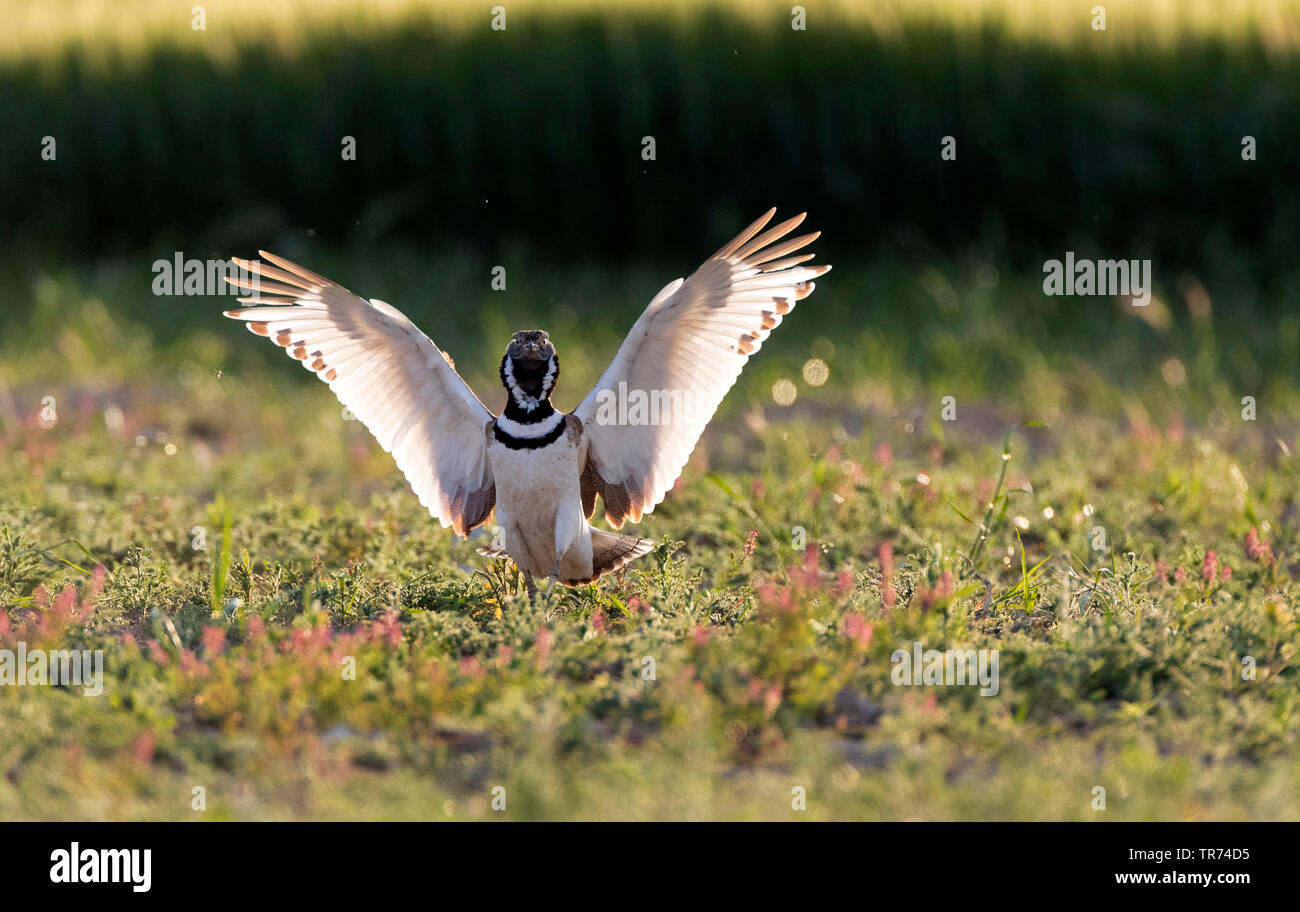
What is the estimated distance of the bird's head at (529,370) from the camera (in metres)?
3.99

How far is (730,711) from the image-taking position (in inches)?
129

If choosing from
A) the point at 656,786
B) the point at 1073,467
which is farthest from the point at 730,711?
the point at 1073,467

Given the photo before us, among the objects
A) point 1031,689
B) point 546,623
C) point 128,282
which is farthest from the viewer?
point 128,282

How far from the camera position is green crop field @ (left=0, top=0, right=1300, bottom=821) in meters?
3.20

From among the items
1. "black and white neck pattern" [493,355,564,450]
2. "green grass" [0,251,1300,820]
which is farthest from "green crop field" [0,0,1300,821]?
"black and white neck pattern" [493,355,564,450]

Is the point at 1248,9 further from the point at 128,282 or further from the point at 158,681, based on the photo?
the point at 158,681

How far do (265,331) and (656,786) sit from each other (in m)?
1.96

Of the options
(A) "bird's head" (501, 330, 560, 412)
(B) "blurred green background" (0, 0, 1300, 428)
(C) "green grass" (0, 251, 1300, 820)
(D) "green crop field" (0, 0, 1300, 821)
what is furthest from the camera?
(B) "blurred green background" (0, 0, 1300, 428)

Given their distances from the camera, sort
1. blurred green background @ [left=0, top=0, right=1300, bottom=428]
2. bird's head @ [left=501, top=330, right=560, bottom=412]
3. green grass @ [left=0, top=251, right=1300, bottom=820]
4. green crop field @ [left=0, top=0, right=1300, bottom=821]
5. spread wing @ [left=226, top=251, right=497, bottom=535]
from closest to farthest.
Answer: green grass @ [left=0, top=251, right=1300, bottom=820] < green crop field @ [left=0, top=0, right=1300, bottom=821] < bird's head @ [left=501, top=330, right=560, bottom=412] < spread wing @ [left=226, top=251, right=497, bottom=535] < blurred green background @ [left=0, top=0, right=1300, bottom=428]

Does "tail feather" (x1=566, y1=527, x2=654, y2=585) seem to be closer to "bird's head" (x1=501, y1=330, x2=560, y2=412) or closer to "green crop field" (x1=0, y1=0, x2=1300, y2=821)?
"green crop field" (x1=0, y1=0, x2=1300, y2=821)

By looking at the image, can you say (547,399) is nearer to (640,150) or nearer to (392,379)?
(392,379)

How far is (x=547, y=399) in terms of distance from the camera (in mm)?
4082

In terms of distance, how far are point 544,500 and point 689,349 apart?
0.57 m

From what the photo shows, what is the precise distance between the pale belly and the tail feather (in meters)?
0.07
